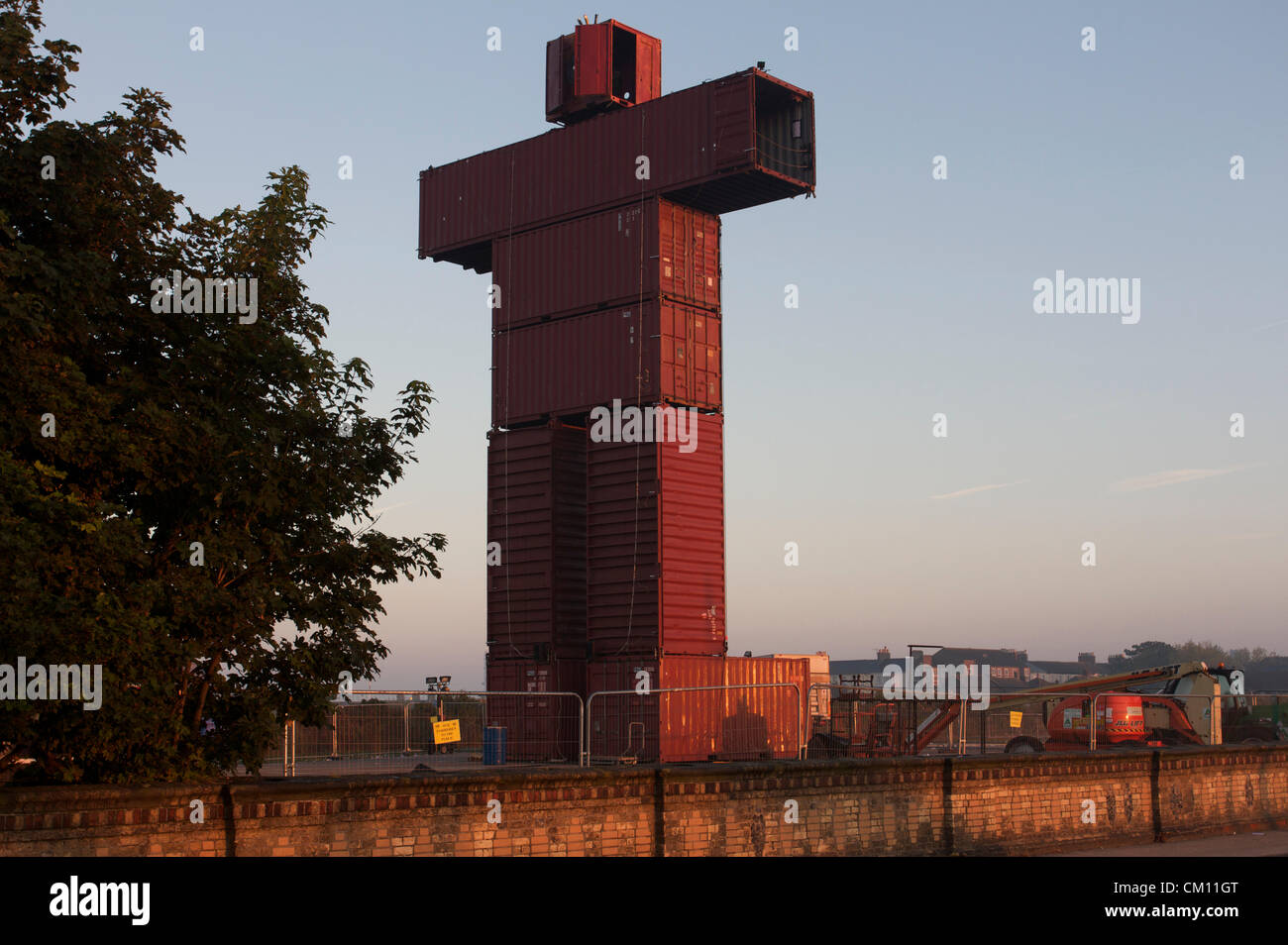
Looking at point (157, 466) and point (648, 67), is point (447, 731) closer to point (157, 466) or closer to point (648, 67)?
point (157, 466)

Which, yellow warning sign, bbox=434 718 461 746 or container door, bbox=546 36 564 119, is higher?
container door, bbox=546 36 564 119

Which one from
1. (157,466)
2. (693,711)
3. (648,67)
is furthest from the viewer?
(648,67)

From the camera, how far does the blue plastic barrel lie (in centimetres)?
1975

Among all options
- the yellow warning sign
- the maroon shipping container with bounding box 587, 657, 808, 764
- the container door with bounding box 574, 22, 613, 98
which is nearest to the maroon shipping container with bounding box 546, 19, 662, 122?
the container door with bounding box 574, 22, 613, 98

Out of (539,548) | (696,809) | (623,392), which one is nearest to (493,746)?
(696,809)

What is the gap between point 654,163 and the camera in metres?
37.9

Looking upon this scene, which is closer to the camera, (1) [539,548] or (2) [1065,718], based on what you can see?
(2) [1065,718]

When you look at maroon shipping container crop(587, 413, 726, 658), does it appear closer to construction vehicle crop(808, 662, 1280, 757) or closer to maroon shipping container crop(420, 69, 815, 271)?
construction vehicle crop(808, 662, 1280, 757)

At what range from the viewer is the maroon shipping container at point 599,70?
136 ft

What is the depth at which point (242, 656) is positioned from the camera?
471 inches

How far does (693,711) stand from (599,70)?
67.3 feet

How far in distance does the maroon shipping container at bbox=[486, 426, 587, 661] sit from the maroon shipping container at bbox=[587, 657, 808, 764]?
1797 millimetres
